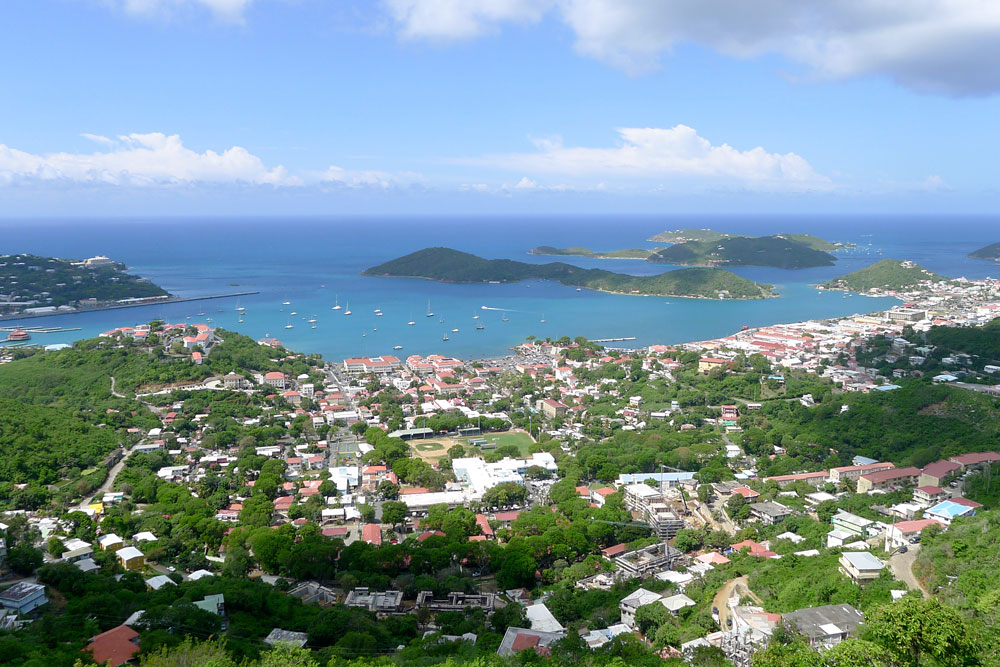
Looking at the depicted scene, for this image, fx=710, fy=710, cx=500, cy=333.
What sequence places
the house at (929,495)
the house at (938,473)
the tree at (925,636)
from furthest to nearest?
1. the house at (938,473)
2. the house at (929,495)
3. the tree at (925,636)

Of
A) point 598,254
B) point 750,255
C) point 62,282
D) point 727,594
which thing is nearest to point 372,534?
point 727,594

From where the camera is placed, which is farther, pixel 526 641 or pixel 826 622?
pixel 526 641

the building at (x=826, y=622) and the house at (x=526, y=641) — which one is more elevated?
the building at (x=826, y=622)

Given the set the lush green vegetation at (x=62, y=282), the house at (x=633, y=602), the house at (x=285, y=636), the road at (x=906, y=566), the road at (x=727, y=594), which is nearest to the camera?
the house at (x=285, y=636)

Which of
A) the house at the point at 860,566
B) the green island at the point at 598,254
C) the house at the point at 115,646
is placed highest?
the green island at the point at 598,254

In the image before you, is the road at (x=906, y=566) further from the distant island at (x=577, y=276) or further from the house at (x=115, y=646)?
the distant island at (x=577, y=276)

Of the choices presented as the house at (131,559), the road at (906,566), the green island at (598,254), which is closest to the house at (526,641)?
the road at (906,566)

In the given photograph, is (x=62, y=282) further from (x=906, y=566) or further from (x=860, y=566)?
(x=906, y=566)
